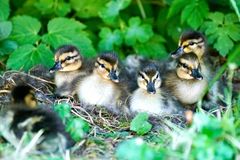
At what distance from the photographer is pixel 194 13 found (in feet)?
19.8

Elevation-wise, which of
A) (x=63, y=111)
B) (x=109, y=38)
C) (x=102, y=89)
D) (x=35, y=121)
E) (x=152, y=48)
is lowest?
(x=152, y=48)

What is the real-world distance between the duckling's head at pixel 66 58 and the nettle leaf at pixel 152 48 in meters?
1.07

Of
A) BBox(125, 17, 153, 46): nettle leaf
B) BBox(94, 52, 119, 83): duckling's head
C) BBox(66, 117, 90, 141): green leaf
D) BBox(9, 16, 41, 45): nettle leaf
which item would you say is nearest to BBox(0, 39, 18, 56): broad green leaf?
BBox(9, 16, 41, 45): nettle leaf

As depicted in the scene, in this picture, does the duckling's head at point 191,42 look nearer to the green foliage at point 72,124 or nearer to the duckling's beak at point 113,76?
the duckling's beak at point 113,76

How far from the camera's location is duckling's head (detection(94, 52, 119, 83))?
536 cm

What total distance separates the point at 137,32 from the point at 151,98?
1183mm

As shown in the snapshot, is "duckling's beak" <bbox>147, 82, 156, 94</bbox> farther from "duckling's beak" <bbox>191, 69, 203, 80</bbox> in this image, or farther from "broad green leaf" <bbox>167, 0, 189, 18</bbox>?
"broad green leaf" <bbox>167, 0, 189, 18</bbox>

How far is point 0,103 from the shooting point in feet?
17.2

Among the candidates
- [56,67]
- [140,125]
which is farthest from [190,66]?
[56,67]

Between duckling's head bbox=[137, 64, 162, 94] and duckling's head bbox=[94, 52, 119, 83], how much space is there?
175mm

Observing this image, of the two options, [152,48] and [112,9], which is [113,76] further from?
[152,48]

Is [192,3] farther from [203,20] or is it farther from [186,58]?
[186,58]

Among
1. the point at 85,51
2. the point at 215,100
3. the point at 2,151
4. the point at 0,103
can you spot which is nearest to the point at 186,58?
the point at 215,100

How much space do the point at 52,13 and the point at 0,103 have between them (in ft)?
5.14
